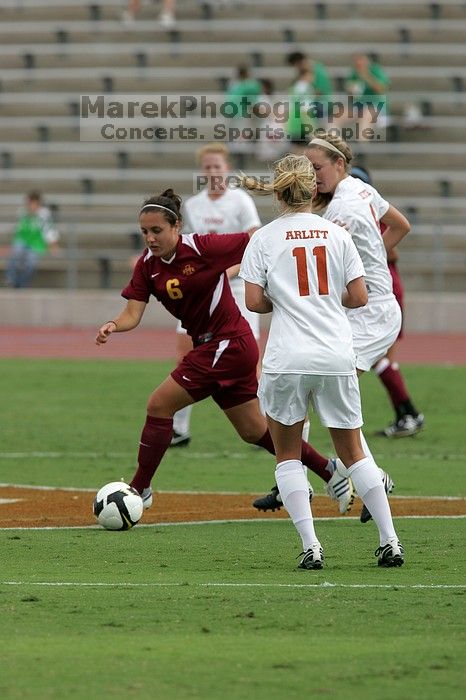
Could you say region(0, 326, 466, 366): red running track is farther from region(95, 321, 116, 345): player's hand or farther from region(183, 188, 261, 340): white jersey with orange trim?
region(95, 321, 116, 345): player's hand

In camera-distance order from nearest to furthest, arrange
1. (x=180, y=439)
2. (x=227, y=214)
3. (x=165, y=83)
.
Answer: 1. (x=227, y=214)
2. (x=180, y=439)
3. (x=165, y=83)

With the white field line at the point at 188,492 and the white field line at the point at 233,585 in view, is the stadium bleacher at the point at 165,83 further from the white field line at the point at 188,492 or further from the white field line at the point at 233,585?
the white field line at the point at 233,585

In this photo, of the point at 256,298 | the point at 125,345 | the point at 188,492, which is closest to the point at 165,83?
the point at 125,345

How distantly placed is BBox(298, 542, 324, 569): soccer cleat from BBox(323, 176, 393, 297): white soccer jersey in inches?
93.1

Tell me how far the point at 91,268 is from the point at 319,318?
18484mm

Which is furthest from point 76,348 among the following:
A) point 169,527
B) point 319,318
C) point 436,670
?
point 436,670

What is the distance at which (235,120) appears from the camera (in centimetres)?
2673

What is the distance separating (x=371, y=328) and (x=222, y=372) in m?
1.04

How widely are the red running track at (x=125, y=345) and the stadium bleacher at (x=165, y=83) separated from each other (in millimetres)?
1668

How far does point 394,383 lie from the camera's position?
13141 millimetres

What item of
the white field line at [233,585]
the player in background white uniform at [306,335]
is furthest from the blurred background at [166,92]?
the white field line at [233,585]

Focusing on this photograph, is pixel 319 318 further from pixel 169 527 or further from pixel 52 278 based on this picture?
pixel 52 278

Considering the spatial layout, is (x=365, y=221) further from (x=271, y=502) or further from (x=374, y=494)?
(x=374, y=494)
